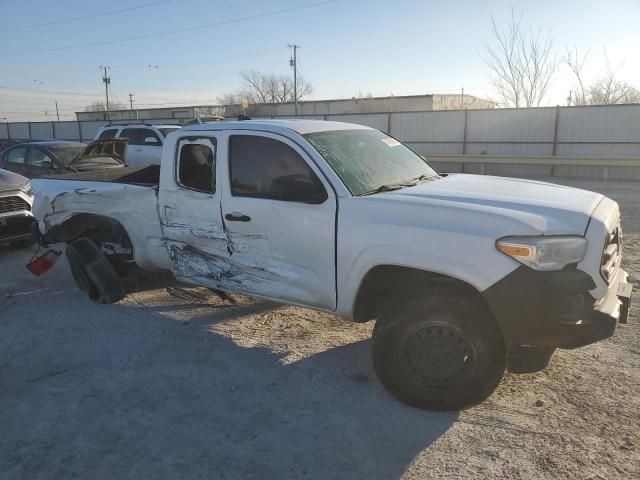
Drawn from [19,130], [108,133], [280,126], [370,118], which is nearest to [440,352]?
[280,126]

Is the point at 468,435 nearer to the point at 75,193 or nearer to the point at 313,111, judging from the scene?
the point at 75,193

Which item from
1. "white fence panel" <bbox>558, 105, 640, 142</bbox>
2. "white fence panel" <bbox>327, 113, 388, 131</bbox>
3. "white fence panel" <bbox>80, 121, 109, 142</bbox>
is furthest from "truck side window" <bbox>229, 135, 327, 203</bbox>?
"white fence panel" <bbox>80, 121, 109, 142</bbox>

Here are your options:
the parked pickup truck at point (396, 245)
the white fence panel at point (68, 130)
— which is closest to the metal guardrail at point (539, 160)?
the parked pickup truck at point (396, 245)

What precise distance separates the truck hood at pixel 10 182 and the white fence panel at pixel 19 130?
36446 mm

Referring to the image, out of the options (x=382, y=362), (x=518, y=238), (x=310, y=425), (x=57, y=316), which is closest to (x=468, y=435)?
(x=382, y=362)

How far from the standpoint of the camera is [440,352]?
3299 mm

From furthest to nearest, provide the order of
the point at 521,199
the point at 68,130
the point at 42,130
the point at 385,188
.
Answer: the point at 42,130 → the point at 68,130 → the point at 385,188 → the point at 521,199

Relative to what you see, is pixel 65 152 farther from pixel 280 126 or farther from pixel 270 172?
pixel 270 172

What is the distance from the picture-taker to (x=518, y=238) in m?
2.96

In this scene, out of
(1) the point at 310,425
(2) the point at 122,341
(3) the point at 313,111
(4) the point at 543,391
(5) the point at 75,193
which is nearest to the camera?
(1) the point at 310,425

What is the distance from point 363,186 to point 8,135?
47.2m

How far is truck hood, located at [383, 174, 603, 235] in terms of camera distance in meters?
3.02

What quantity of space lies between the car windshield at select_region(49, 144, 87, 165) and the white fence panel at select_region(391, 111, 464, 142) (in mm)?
15371

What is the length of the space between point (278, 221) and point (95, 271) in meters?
2.70
